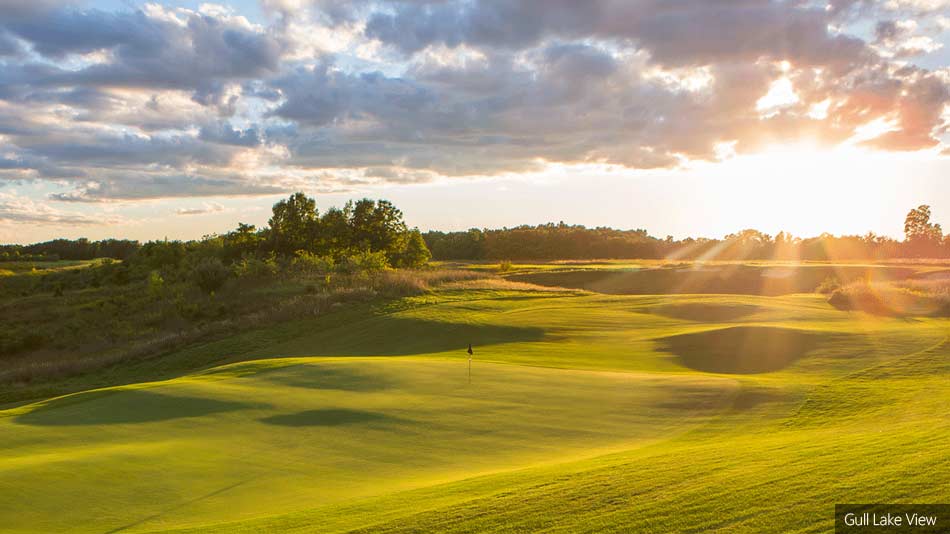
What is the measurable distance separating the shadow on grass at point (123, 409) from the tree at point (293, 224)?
60586 millimetres

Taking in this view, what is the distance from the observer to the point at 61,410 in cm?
1441

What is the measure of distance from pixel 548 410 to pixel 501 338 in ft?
58.2

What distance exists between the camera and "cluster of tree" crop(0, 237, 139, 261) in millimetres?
122619

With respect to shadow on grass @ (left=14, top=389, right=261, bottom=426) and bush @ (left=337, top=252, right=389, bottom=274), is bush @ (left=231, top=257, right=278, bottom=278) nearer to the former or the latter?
bush @ (left=337, top=252, right=389, bottom=274)

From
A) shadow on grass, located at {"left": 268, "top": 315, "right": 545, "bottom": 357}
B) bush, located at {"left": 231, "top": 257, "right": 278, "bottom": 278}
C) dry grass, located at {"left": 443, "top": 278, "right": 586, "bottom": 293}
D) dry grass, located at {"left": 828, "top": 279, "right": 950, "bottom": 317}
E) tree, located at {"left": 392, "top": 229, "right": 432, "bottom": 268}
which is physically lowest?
shadow on grass, located at {"left": 268, "top": 315, "right": 545, "bottom": 357}

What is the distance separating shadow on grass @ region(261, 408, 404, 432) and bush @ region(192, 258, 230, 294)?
152 ft

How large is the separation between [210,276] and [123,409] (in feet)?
155

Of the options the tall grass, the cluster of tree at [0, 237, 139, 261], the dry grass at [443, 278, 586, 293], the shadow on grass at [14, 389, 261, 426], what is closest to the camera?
the shadow on grass at [14, 389, 261, 426]

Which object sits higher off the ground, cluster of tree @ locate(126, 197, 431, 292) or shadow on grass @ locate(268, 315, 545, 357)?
cluster of tree @ locate(126, 197, 431, 292)

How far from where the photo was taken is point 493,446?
1154 centimetres

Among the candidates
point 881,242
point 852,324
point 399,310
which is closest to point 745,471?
point 852,324

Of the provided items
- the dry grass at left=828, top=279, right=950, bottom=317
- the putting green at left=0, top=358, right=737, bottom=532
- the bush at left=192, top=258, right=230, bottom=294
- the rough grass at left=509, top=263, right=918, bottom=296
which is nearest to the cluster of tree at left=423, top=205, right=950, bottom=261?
the rough grass at left=509, top=263, right=918, bottom=296

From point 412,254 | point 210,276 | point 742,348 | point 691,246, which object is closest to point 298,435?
point 742,348

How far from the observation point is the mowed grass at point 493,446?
733 centimetres
